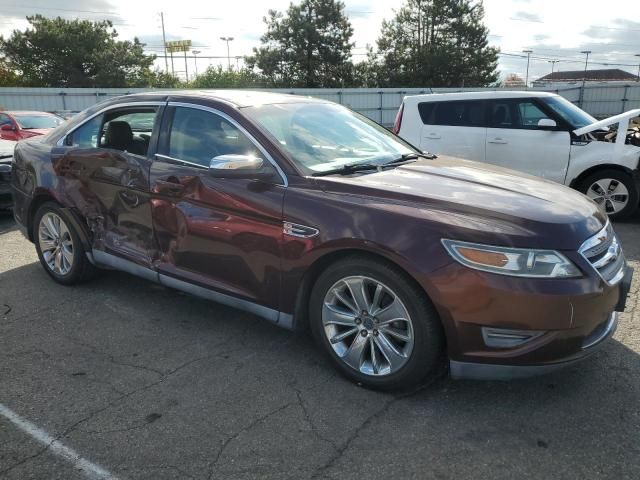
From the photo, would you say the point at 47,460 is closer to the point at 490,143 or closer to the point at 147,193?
the point at 147,193

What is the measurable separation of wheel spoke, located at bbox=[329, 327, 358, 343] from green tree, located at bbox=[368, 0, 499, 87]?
5049 cm

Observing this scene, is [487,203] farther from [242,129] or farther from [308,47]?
[308,47]

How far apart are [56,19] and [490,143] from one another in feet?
181

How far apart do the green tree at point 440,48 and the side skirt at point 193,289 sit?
163 ft

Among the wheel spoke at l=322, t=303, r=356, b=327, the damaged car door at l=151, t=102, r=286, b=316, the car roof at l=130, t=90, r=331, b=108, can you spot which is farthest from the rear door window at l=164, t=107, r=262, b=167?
the wheel spoke at l=322, t=303, r=356, b=327

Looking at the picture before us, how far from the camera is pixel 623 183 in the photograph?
688cm

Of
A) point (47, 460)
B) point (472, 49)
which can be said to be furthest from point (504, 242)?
point (472, 49)

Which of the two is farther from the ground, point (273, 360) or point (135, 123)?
point (135, 123)

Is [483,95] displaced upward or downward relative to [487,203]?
upward

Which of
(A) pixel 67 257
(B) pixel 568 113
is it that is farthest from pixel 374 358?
(B) pixel 568 113

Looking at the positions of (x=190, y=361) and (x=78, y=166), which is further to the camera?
(x=78, y=166)

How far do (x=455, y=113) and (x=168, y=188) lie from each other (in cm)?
554

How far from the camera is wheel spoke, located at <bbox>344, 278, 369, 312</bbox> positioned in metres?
2.93

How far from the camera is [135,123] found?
4.16 meters
